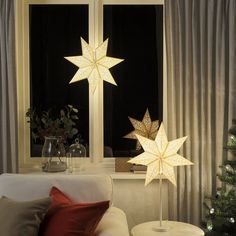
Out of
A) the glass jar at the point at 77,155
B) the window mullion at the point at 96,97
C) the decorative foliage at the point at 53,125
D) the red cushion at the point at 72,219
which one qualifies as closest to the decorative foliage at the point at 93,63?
the window mullion at the point at 96,97

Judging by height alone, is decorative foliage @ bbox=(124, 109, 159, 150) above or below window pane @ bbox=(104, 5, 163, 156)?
below

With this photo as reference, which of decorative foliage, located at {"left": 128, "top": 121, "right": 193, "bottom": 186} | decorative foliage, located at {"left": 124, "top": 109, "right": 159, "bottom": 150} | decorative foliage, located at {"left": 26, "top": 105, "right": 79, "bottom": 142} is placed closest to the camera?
decorative foliage, located at {"left": 128, "top": 121, "right": 193, "bottom": 186}

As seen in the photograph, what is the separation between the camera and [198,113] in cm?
368

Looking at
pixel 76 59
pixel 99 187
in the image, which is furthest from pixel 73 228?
pixel 76 59

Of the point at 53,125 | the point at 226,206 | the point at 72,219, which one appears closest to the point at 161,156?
the point at 226,206

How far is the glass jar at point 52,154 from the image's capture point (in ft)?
12.6

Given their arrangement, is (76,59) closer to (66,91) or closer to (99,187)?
(66,91)

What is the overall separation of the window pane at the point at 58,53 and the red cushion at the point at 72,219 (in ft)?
4.72

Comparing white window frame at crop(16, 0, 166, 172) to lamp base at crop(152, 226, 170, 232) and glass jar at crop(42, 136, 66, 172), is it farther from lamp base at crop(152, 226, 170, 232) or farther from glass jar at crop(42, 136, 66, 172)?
lamp base at crop(152, 226, 170, 232)

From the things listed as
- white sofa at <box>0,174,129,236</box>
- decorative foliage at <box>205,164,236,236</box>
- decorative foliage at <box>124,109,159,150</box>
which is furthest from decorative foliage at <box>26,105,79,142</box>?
decorative foliage at <box>205,164,236,236</box>

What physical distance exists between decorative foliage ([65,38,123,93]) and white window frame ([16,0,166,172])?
9 cm

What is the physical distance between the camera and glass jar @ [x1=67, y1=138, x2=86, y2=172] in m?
3.96

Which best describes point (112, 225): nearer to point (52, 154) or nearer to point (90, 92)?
point (52, 154)

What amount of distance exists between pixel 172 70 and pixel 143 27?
621 mm
